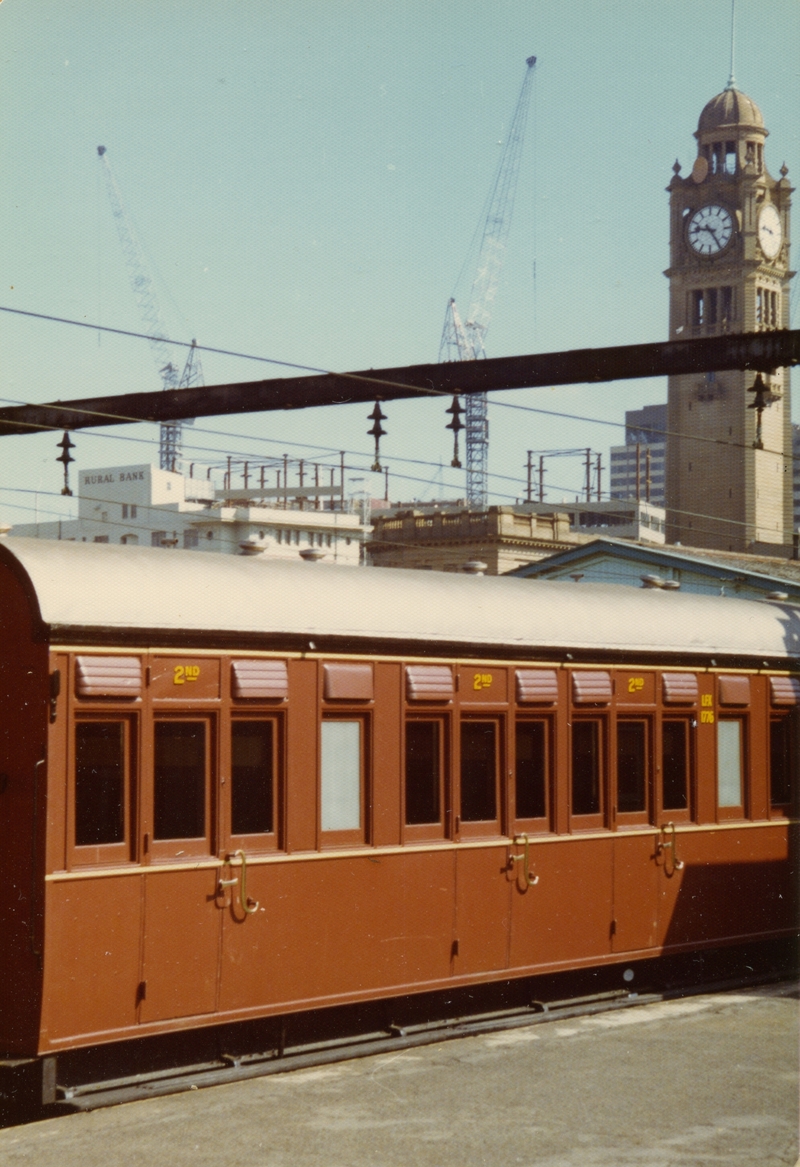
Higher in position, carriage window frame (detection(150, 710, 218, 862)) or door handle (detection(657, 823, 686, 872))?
carriage window frame (detection(150, 710, 218, 862))

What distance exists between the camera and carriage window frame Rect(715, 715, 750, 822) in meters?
14.8

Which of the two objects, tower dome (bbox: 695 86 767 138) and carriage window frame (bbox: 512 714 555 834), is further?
tower dome (bbox: 695 86 767 138)

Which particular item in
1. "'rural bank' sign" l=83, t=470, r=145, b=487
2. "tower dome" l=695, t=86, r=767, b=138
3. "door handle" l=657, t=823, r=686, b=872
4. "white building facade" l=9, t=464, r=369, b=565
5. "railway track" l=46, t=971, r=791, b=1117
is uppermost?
"tower dome" l=695, t=86, r=767, b=138

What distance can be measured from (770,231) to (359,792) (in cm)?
11965

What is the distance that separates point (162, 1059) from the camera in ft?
34.5

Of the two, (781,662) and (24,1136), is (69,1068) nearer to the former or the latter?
(24,1136)

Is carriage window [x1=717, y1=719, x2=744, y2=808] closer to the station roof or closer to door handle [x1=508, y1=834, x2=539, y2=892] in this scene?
door handle [x1=508, y1=834, x2=539, y2=892]

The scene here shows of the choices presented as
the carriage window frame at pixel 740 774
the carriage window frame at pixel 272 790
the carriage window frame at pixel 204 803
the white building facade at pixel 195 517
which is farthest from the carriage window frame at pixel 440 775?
the white building facade at pixel 195 517

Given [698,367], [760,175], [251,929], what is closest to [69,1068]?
[251,929]

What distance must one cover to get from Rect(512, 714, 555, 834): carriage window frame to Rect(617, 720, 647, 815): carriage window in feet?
2.93

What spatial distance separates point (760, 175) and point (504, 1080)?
11936 centimetres

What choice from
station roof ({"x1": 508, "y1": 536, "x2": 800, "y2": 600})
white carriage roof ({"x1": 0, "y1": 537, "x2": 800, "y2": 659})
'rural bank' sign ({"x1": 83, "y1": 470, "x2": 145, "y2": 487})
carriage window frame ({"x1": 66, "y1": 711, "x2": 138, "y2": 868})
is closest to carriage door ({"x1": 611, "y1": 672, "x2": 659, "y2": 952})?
white carriage roof ({"x1": 0, "y1": 537, "x2": 800, "y2": 659})

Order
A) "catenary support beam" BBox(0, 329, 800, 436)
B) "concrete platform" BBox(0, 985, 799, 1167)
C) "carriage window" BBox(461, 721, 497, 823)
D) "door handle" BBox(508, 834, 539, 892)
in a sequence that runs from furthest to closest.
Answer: "catenary support beam" BBox(0, 329, 800, 436), "door handle" BBox(508, 834, 539, 892), "carriage window" BBox(461, 721, 497, 823), "concrete platform" BBox(0, 985, 799, 1167)

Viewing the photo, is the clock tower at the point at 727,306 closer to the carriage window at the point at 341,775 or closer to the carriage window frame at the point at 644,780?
the carriage window frame at the point at 644,780
